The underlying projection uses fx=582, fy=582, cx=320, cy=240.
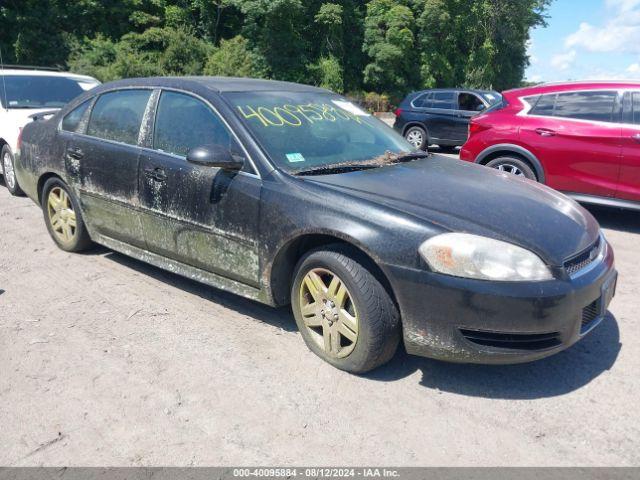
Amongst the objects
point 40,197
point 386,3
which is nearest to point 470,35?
point 386,3

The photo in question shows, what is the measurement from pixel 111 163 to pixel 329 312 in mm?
2265

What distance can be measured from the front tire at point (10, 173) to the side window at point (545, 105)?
6.62m

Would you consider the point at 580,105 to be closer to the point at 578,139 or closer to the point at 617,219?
the point at 578,139

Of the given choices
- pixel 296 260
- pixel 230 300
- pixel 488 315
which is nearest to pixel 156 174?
pixel 230 300

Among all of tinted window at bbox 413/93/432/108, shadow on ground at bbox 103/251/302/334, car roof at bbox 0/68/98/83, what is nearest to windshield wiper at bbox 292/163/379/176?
shadow on ground at bbox 103/251/302/334

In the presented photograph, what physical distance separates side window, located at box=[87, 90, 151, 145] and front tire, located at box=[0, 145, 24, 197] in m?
3.51

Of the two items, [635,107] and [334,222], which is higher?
[635,107]

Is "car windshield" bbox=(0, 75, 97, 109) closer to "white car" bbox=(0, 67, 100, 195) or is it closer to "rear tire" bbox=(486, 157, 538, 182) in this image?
"white car" bbox=(0, 67, 100, 195)

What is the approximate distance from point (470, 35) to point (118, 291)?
38.1 metres

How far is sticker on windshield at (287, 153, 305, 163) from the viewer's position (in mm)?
3625

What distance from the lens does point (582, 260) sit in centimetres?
318

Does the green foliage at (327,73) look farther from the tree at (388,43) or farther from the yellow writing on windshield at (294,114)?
the yellow writing on windshield at (294,114)

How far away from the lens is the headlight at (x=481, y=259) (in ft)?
9.36

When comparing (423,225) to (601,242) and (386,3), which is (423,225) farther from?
(386,3)
